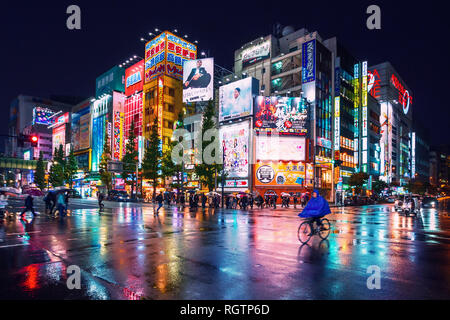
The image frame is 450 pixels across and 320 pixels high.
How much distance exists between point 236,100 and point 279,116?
7935 mm

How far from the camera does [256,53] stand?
6222cm

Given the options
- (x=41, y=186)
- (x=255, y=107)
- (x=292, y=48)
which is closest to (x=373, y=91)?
(x=292, y=48)

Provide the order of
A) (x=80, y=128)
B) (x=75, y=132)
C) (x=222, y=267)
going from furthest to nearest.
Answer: (x=75, y=132) < (x=80, y=128) < (x=222, y=267)

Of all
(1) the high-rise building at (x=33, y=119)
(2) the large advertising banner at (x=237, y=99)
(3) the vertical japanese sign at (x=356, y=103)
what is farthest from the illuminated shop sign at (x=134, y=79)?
(1) the high-rise building at (x=33, y=119)

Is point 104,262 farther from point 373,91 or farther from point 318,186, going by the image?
point 373,91

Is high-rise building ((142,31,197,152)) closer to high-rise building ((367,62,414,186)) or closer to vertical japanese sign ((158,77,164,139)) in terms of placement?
vertical japanese sign ((158,77,164,139))

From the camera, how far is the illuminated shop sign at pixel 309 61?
4981 cm

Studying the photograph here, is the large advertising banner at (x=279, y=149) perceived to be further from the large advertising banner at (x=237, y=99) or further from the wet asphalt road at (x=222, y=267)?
the wet asphalt road at (x=222, y=267)

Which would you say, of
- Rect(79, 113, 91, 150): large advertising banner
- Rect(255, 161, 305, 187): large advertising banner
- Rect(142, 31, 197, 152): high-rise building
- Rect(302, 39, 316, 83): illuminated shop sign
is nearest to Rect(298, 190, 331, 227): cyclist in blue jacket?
Rect(255, 161, 305, 187): large advertising banner

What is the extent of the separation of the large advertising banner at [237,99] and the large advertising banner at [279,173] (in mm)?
9002

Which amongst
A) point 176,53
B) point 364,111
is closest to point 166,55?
point 176,53

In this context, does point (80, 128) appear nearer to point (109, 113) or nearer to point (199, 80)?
point (109, 113)
